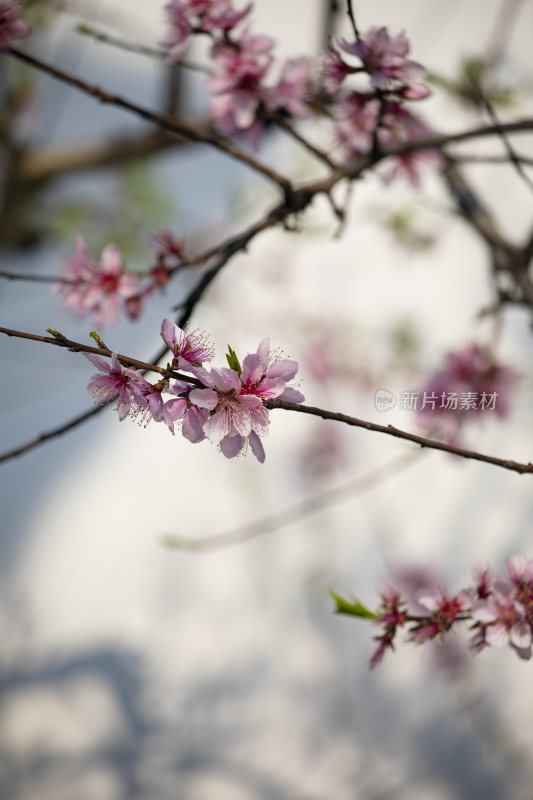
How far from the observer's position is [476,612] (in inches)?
15.1

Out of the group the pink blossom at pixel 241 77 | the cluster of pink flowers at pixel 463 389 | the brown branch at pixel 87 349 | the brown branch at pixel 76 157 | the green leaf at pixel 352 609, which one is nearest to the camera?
the brown branch at pixel 87 349

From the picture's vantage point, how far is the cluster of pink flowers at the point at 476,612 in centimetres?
38

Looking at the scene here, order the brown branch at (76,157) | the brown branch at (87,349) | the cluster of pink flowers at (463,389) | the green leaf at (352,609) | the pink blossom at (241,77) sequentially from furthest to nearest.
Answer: the brown branch at (76,157), the cluster of pink flowers at (463,389), the pink blossom at (241,77), the green leaf at (352,609), the brown branch at (87,349)

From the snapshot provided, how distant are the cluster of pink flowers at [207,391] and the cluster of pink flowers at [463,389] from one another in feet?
1.45

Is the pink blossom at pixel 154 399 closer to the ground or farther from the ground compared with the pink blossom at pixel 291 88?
closer to the ground

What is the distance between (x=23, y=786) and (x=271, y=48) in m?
1.41

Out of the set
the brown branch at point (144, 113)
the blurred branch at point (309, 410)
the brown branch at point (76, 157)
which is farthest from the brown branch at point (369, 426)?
the brown branch at point (76, 157)

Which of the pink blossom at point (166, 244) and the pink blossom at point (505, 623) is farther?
the pink blossom at point (166, 244)

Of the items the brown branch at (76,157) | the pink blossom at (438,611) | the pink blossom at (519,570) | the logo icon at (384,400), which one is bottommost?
the pink blossom at (438,611)

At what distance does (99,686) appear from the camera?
4.11ft

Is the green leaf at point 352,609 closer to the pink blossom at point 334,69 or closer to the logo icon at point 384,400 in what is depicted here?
the logo icon at point 384,400

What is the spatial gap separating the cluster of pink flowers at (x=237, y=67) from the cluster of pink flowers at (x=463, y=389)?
412 mm

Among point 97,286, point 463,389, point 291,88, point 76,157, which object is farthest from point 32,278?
point 76,157

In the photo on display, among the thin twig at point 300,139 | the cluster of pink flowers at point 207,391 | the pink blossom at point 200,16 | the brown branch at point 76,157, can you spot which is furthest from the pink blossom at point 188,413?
the brown branch at point 76,157
